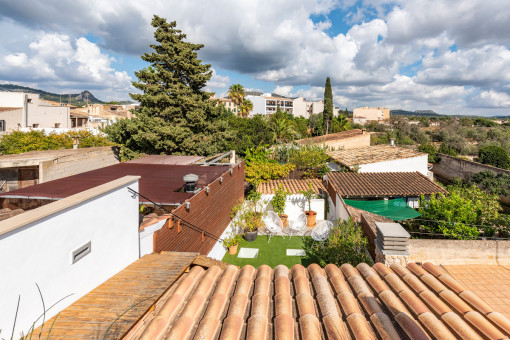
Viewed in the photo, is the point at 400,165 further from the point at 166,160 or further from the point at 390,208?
the point at 166,160

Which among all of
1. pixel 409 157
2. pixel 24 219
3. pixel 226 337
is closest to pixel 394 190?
pixel 409 157

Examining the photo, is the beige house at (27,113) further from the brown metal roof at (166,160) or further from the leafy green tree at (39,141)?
the brown metal roof at (166,160)

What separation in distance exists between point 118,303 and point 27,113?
45098 millimetres

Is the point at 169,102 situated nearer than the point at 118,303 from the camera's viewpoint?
No

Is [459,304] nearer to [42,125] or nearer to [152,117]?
[152,117]

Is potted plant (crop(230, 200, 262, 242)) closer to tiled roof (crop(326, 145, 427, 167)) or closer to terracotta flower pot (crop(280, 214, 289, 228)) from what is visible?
terracotta flower pot (crop(280, 214, 289, 228))

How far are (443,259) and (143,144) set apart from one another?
79.2 feet

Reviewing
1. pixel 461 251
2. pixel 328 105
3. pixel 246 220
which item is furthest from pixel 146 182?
pixel 328 105

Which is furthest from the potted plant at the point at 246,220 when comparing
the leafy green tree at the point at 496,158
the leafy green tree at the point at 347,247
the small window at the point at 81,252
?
the leafy green tree at the point at 496,158

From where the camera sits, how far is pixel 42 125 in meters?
39.0

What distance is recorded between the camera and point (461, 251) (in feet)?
23.4

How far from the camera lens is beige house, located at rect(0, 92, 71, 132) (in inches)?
1310

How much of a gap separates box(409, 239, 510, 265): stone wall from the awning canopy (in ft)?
13.6

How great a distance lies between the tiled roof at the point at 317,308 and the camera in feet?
9.84
